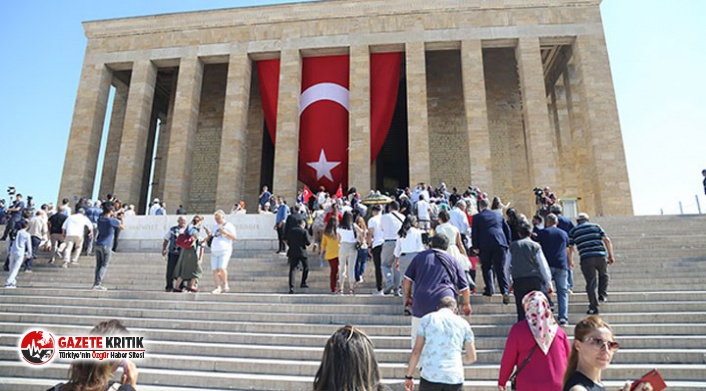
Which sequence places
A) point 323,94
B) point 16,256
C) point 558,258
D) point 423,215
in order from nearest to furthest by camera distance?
point 558,258 → point 16,256 → point 423,215 → point 323,94

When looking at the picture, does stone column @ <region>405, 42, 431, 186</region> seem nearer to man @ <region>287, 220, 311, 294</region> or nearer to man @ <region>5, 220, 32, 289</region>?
man @ <region>287, 220, 311, 294</region>

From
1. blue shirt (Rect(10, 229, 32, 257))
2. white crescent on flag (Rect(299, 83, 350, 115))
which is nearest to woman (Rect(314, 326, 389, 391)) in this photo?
blue shirt (Rect(10, 229, 32, 257))

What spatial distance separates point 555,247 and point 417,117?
13175 millimetres

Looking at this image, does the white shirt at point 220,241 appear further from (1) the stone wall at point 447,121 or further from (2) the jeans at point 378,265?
(1) the stone wall at point 447,121

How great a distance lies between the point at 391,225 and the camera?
6.93 m

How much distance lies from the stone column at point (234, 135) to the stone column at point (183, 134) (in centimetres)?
158

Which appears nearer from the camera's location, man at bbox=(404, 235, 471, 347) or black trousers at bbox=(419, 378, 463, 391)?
black trousers at bbox=(419, 378, 463, 391)

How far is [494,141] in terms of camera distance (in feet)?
66.8

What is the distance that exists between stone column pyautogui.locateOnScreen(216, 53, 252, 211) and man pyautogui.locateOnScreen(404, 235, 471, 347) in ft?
50.0

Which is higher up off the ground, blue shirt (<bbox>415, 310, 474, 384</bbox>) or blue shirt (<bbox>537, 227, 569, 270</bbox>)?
blue shirt (<bbox>537, 227, 569, 270</bbox>)

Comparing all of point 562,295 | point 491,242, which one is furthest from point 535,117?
point 562,295

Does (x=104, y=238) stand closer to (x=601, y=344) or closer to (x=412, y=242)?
(x=412, y=242)

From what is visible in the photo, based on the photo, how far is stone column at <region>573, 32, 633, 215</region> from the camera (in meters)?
16.4

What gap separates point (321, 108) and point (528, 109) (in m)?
8.72
